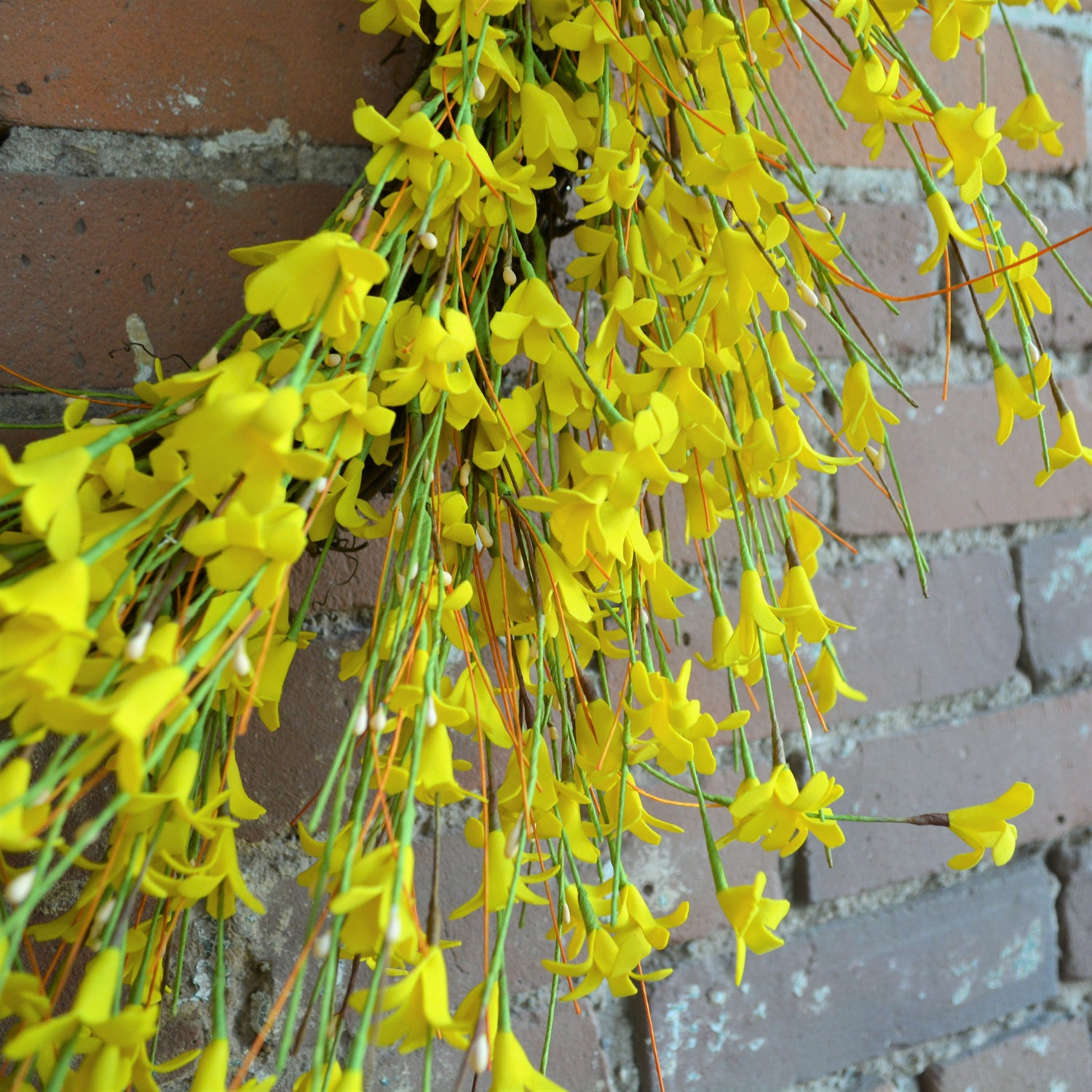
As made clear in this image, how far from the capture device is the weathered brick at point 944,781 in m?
0.61

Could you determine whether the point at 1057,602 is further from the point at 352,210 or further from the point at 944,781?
the point at 352,210

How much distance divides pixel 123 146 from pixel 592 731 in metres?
0.32

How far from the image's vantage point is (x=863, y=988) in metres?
0.61

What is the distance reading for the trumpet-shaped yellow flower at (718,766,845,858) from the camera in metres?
0.29

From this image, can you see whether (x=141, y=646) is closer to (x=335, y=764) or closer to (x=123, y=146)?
(x=335, y=764)

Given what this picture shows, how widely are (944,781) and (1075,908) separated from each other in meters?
0.17

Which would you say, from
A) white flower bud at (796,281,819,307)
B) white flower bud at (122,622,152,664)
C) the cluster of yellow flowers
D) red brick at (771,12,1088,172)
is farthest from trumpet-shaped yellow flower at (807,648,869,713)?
red brick at (771,12,1088,172)

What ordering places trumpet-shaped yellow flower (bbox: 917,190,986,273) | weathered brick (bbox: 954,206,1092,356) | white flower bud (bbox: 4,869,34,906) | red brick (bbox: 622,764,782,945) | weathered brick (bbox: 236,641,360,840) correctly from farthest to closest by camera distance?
weathered brick (bbox: 954,206,1092,356), red brick (bbox: 622,764,782,945), weathered brick (bbox: 236,641,360,840), trumpet-shaped yellow flower (bbox: 917,190,986,273), white flower bud (bbox: 4,869,34,906)

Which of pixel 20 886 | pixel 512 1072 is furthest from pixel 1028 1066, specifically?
pixel 20 886

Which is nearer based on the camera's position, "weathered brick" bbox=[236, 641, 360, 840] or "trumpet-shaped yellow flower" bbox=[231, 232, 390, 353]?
"trumpet-shaped yellow flower" bbox=[231, 232, 390, 353]

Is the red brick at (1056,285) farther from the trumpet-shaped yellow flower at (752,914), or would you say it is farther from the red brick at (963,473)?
the trumpet-shaped yellow flower at (752,914)

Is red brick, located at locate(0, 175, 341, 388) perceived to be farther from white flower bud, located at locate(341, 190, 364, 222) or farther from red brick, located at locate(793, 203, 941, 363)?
red brick, located at locate(793, 203, 941, 363)

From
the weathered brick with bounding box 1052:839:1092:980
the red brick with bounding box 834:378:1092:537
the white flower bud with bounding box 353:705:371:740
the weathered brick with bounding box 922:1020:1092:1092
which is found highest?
the white flower bud with bounding box 353:705:371:740

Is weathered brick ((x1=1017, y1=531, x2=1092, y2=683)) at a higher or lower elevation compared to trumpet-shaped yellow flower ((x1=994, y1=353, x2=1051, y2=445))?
lower
